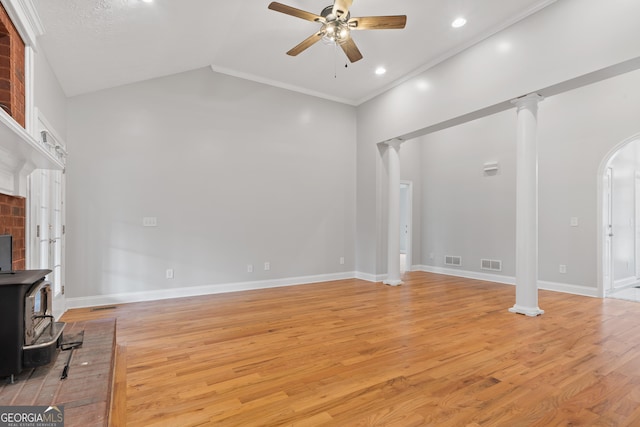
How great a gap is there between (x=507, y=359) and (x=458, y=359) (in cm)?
40

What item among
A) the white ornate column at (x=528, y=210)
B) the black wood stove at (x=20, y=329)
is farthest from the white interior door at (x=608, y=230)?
the black wood stove at (x=20, y=329)

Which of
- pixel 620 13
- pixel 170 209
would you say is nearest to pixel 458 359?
pixel 620 13

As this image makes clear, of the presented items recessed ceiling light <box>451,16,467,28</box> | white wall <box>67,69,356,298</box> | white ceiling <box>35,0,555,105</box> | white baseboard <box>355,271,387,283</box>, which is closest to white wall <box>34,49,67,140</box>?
white ceiling <box>35,0,555,105</box>

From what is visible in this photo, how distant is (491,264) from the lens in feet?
20.0

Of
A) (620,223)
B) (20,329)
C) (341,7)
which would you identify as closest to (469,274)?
(620,223)

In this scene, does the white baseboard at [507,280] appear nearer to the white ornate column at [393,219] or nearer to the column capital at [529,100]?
the white ornate column at [393,219]

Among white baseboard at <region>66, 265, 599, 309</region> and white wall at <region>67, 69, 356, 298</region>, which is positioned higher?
white wall at <region>67, 69, 356, 298</region>

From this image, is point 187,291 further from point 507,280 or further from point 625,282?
point 625,282

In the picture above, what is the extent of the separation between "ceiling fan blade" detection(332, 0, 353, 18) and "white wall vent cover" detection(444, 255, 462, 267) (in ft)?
17.5

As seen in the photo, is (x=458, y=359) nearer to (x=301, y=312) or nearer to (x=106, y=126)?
(x=301, y=312)

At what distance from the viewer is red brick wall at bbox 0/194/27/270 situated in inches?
86.0

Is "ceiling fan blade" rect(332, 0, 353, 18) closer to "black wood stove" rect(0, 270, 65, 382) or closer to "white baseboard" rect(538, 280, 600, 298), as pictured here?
"black wood stove" rect(0, 270, 65, 382)

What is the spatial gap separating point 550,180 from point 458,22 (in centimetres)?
308

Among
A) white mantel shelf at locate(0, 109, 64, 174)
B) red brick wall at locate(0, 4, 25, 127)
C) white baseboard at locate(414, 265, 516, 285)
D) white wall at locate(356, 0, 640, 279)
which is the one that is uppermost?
white wall at locate(356, 0, 640, 279)
